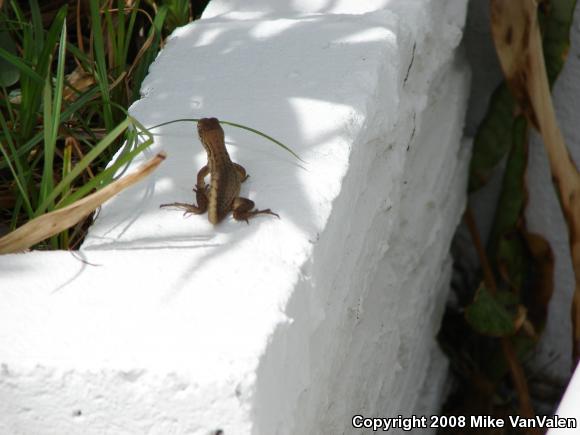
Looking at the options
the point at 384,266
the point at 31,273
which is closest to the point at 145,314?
the point at 31,273

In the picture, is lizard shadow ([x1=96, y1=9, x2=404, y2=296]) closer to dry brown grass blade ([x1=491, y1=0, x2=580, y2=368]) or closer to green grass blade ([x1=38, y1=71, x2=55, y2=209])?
green grass blade ([x1=38, y1=71, x2=55, y2=209])

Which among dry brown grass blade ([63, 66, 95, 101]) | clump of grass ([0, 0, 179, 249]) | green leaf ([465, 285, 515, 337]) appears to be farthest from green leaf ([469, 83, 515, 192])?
dry brown grass blade ([63, 66, 95, 101])

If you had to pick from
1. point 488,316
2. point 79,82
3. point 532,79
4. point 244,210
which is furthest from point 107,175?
point 488,316

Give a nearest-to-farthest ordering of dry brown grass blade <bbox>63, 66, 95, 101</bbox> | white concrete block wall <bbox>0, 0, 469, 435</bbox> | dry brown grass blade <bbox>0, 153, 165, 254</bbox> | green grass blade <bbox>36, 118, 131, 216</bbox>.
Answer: white concrete block wall <bbox>0, 0, 469, 435</bbox>
dry brown grass blade <bbox>0, 153, 165, 254</bbox>
green grass blade <bbox>36, 118, 131, 216</bbox>
dry brown grass blade <bbox>63, 66, 95, 101</bbox>

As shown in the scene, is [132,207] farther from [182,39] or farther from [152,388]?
[182,39]

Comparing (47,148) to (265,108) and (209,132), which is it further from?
(265,108)

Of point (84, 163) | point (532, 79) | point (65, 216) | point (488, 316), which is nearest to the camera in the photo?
point (65, 216)
